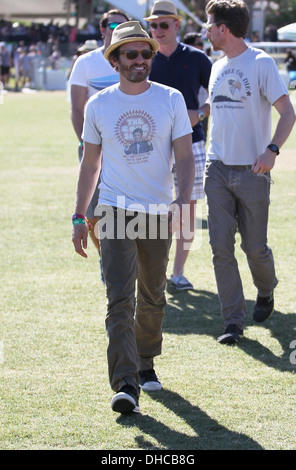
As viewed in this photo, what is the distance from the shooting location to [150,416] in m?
4.71

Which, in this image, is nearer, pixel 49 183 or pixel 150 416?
pixel 150 416

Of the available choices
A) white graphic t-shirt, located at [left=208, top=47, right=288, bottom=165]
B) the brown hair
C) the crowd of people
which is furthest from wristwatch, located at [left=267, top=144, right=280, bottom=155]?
the brown hair

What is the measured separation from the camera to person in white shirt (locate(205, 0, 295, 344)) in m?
5.90

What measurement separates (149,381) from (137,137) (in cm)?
151

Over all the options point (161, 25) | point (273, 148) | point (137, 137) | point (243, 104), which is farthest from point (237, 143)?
point (161, 25)

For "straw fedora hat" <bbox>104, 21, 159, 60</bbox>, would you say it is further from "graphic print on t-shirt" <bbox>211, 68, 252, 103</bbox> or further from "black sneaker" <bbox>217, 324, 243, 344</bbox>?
"black sneaker" <bbox>217, 324, 243, 344</bbox>

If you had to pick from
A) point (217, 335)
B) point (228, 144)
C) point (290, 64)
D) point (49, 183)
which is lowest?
point (290, 64)

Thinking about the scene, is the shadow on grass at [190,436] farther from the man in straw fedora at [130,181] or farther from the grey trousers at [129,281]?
the grey trousers at [129,281]

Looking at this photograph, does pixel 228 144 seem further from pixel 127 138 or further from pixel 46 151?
pixel 46 151

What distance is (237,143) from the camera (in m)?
6.03

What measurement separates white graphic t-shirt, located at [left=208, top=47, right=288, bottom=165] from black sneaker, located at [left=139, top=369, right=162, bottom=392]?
67.2 inches

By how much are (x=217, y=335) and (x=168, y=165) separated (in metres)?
1.80

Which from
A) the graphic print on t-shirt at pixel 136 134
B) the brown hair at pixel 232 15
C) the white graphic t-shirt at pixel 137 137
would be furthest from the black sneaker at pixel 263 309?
the graphic print on t-shirt at pixel 136 134
